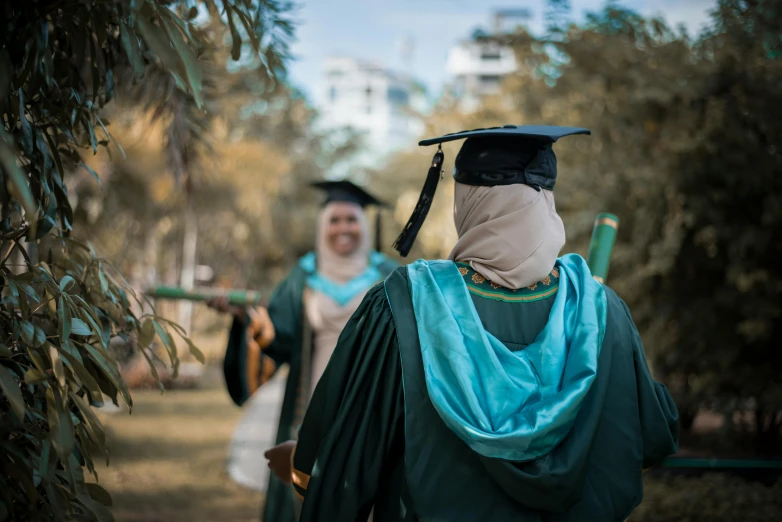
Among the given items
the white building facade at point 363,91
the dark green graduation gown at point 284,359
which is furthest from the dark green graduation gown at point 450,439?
the white building facade at point 363,91

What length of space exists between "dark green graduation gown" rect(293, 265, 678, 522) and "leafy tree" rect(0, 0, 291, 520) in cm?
47

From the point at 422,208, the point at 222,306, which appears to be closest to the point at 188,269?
the point at 222,306

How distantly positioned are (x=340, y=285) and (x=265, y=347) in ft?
1.86

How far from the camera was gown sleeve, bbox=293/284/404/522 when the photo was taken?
84.3 inches

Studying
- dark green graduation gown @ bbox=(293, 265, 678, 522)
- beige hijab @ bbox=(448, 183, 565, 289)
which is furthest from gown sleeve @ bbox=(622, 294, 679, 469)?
beige hijab @ bbox=(448, 183, 565, 289)

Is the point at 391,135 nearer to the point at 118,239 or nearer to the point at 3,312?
the point at 118,239

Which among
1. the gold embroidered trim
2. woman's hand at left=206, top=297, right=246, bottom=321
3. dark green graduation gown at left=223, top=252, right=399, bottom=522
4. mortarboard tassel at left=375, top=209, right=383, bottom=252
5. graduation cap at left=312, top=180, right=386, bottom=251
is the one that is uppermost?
graduation cap at left=312, top=180, right=386, bottom=251

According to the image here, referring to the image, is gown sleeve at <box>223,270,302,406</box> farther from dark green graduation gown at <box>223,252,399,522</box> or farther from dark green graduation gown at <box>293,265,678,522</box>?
dark green graduation gown at <box>293,265,678,522</box>

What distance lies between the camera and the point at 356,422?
86.4 inches

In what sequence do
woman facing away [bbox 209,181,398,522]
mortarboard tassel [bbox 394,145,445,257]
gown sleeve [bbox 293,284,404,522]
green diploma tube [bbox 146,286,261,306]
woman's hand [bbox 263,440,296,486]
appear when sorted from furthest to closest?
woman facing away [bbox 209,181,398,522], green diploma tube [bbox 146,286,261,306], woman's hand [bbox 263,440,296,486], mortarboard tassel [bbox 394,145,445,257], gown sleeve [bbox 293,284,404,522]

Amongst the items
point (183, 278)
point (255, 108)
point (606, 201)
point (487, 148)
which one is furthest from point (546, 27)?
point (255, 108)

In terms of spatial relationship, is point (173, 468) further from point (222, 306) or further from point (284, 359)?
point (222, 306)

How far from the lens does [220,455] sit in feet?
30.8

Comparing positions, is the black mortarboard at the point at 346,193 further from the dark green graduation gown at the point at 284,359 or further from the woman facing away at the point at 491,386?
the woman facing away at the point at 491,386
